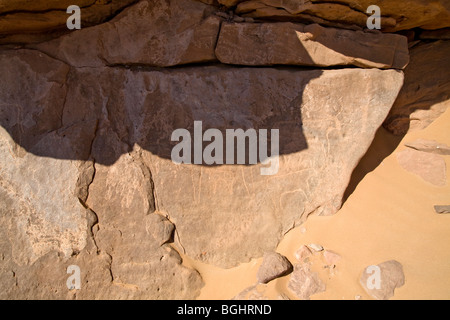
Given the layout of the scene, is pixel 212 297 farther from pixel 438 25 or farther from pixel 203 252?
pixel 438 25

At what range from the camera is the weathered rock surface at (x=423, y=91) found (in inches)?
119

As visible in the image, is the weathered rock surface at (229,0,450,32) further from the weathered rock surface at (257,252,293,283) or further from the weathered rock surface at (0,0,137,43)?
the weathered rock surface at (257,252,293,283)

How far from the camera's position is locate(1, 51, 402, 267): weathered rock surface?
2.38m

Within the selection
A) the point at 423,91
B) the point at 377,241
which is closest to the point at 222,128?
the point at 377,241

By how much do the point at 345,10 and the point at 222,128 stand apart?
1.29 meters

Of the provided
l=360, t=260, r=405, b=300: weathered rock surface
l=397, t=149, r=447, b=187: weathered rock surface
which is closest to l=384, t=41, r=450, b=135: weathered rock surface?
l=397, t=149, r=447, b=187: weathered rock surface

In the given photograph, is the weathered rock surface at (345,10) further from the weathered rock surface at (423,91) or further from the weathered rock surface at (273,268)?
the weathered rock surface at (273,268)

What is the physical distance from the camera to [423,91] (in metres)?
3.07

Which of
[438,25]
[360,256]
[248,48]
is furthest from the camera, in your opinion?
[438,25]

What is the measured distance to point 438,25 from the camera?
9.41 ft

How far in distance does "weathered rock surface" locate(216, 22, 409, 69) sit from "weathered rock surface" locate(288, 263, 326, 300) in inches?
59.7

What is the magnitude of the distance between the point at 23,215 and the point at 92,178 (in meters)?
0.51

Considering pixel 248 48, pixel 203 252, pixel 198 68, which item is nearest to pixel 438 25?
pixel 248 48

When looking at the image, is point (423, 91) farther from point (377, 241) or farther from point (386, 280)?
point (386, 280)
